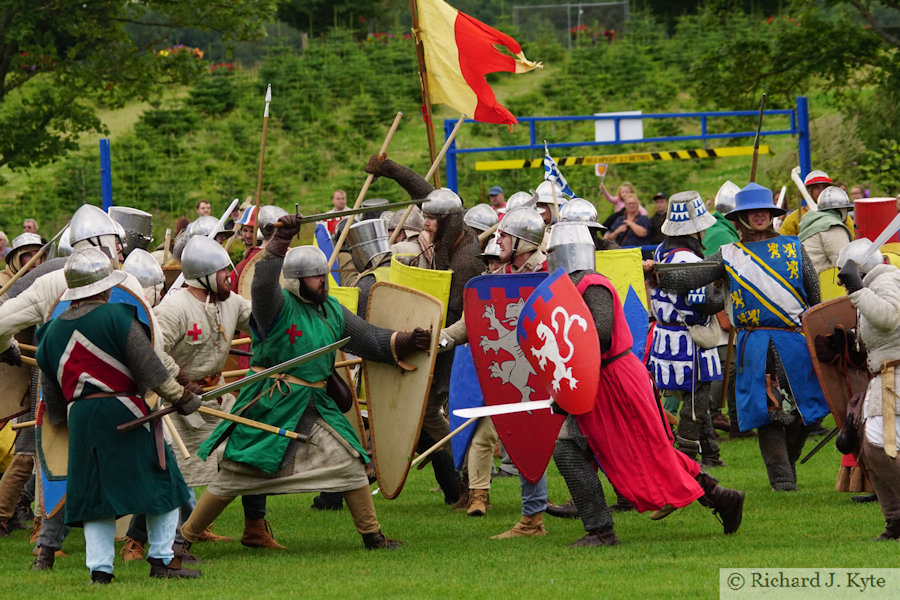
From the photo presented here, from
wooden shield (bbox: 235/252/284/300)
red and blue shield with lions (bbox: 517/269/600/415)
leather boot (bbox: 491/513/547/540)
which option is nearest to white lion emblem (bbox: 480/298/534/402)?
leather boot (bbox: 491/513/547/540)

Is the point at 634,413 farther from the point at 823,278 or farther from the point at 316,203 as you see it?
the point at 316,203

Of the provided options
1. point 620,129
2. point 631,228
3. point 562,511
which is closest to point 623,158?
point 620,129

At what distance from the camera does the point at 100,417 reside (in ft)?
Answer: 17.9

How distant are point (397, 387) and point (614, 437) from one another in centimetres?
114

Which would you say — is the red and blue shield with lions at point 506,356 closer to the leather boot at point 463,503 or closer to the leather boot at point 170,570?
the leather boot at point 463,503

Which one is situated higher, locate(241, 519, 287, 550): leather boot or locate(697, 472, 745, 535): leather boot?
locate(697, 472, 745, 535): leather boot

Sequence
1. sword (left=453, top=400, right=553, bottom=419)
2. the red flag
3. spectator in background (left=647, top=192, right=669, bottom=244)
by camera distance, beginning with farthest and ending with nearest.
Answer: spectator in background (left=647, top=192, right=669, bottom=244)
the red flag
sword (left=453, top=400, right=553, bottom=419)

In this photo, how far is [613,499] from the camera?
299 inches

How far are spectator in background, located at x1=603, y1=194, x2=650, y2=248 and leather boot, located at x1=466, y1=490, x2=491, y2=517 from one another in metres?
5.31

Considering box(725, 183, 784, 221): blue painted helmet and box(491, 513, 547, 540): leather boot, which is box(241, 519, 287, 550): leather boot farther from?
box(725, 183, 784, 221): blue painted helmet

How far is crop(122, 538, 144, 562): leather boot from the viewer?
20.5 feet

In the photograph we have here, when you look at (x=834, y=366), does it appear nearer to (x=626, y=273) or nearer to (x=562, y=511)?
(x=626, y=273)

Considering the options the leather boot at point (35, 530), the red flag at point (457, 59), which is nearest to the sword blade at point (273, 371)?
the leather boot at point (35, 530)

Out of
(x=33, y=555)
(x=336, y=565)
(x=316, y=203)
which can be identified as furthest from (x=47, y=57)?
(x=336, y=565)
